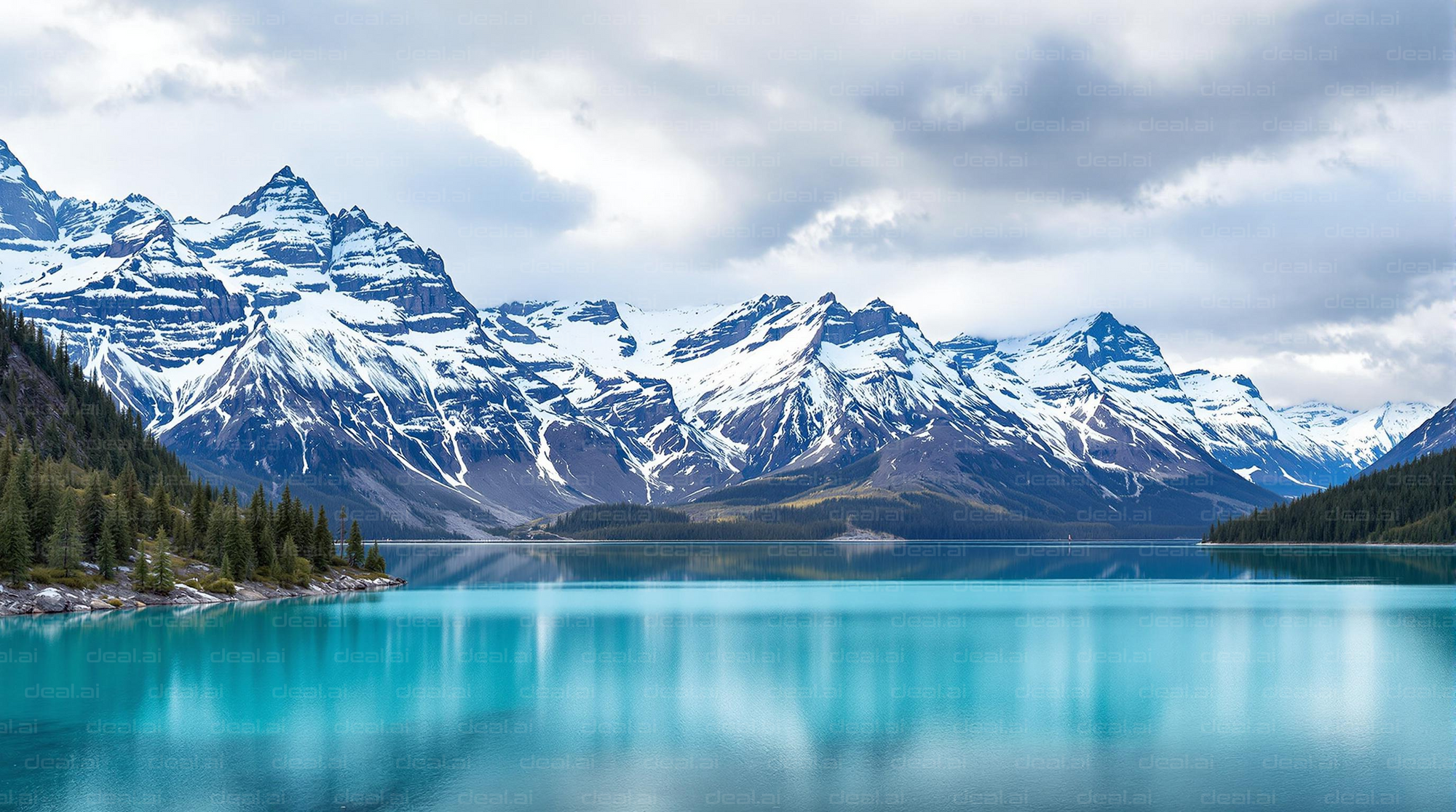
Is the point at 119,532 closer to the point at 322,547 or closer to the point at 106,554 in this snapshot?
the point at 106,554

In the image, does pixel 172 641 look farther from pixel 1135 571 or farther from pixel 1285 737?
pixel 1135 571

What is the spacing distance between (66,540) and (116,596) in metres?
6.96

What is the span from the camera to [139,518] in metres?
132

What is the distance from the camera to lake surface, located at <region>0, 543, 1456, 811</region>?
4062cm

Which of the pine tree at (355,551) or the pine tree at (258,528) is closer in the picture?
the pine tree at (258,528)

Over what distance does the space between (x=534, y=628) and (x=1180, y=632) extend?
1988 inches

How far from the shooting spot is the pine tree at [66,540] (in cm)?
10519

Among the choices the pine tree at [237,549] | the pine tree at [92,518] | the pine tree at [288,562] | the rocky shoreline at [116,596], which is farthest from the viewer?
the pine tree at [288,562]

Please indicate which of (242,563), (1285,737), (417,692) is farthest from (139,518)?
(1285,737)

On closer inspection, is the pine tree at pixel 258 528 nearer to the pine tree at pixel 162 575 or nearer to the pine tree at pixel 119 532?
the pine tree at pixel 162 575

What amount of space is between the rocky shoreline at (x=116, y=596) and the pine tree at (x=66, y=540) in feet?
9.87

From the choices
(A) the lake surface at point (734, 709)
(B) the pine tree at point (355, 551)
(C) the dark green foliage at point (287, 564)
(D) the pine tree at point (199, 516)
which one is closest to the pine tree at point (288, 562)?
(C) the dark green foliage at point (287, 564)

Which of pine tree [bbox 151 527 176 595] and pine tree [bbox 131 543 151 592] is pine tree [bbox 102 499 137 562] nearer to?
pine tree [bbox 131 543 151 592]

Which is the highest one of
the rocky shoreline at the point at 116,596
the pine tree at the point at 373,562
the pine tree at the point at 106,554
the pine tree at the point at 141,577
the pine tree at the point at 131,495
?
the pine tree at the point at 131,495
